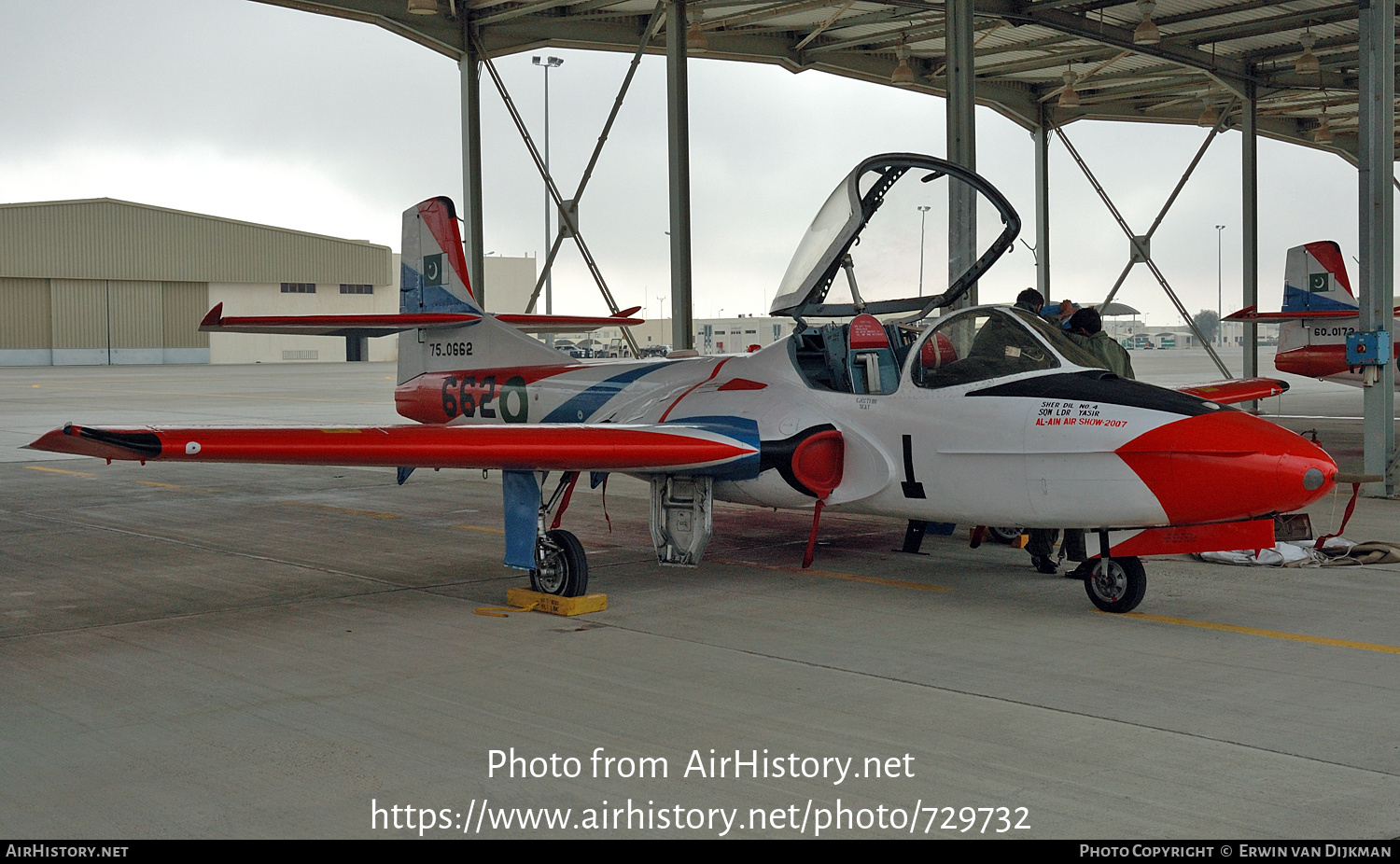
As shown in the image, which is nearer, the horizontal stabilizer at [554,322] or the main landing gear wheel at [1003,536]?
the main landing gear wheel at [1003,536]

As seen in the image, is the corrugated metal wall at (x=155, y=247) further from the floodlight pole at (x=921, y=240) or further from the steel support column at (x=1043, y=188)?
the floodlight pole at (x=921, y=240)

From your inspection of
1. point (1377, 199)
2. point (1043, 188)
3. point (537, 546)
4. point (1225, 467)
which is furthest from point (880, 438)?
point (1043, 188)

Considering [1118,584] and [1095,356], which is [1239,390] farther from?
[1118,584]

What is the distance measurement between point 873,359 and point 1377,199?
682 centimetres

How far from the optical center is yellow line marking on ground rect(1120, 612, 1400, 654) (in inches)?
242

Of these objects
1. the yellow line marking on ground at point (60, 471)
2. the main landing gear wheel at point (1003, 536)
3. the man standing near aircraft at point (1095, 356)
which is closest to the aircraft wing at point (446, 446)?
the man standing near aircraft at point (1095, 356)

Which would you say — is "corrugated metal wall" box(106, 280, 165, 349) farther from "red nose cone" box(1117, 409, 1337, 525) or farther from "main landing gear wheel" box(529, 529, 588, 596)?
"red nose cone" box(1117, 409, 1337, 525)

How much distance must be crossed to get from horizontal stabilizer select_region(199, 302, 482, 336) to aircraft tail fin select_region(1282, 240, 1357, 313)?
1476 cm

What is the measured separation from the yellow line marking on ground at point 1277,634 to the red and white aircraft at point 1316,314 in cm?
1409

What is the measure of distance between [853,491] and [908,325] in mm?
1294

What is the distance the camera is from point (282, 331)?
34.5 ft

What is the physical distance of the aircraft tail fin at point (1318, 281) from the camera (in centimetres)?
1959

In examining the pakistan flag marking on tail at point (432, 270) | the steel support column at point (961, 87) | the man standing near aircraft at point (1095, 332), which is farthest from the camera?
the steel support column at point (961, 87)
